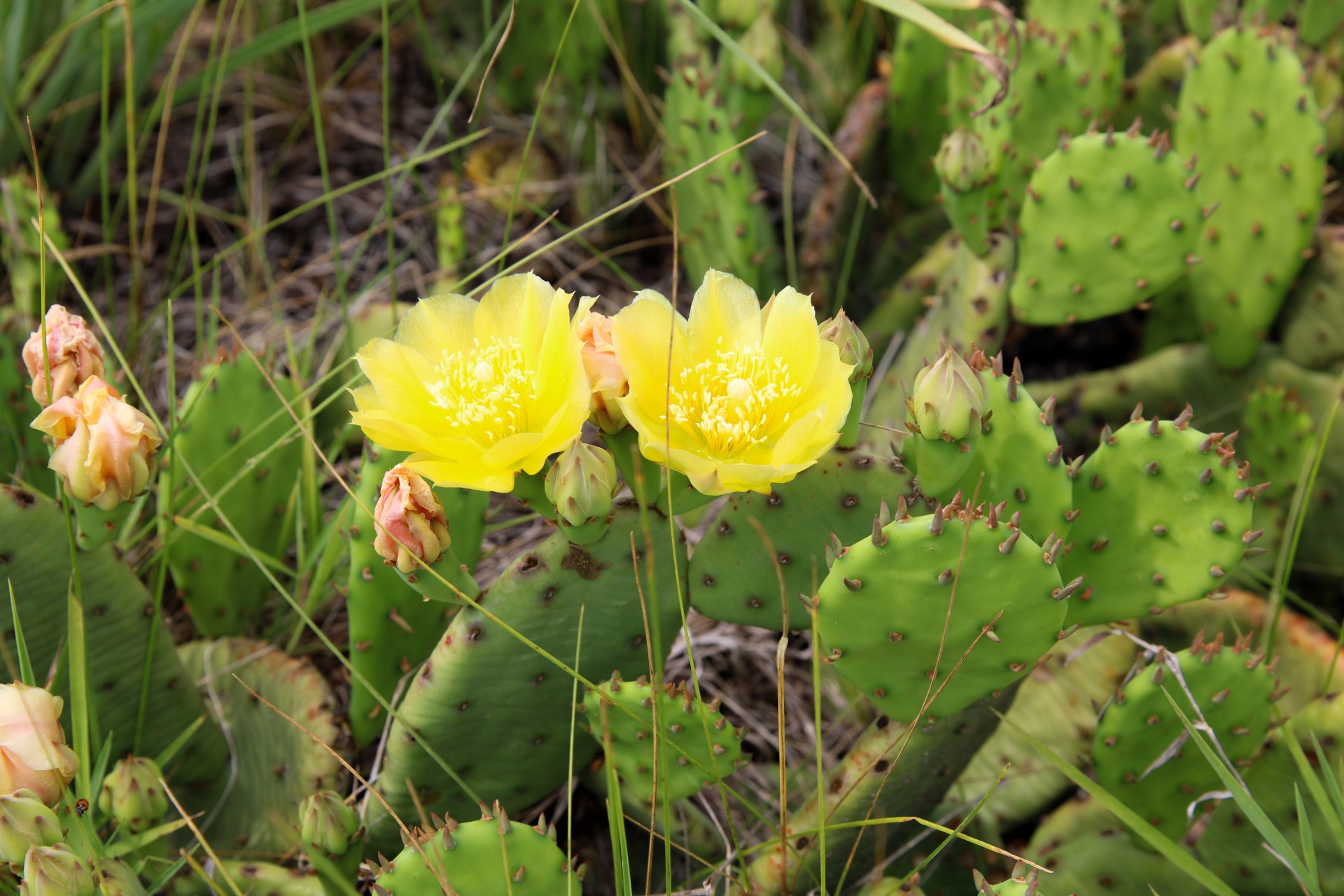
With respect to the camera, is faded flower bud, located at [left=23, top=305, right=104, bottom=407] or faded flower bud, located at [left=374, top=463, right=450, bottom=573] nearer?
faded flower bud, located at [left=374, top=463, right=450, bottom=573]

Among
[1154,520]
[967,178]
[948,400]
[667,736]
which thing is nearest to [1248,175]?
[967,178]

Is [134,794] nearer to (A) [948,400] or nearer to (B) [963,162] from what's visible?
(A) [948,400]

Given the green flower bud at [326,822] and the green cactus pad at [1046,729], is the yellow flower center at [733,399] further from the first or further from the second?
the green cactus pad at [1046,729]

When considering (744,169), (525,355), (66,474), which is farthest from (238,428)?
(744,169)

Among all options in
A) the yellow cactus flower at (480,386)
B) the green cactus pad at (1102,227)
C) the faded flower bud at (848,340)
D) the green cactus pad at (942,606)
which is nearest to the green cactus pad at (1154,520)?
the green cactus pad at (942,606)

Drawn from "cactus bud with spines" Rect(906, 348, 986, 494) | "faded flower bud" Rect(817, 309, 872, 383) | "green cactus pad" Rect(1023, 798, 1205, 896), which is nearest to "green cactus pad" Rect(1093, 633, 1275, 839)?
"green cactus pad" Rect(1023, 798, 1205, 896)

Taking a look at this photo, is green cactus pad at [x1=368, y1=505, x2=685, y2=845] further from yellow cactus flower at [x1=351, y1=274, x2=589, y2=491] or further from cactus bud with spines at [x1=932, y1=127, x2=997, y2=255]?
cactus bud with spines at [x1=932, y1=127, x2=997, y2=255]
